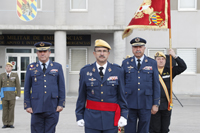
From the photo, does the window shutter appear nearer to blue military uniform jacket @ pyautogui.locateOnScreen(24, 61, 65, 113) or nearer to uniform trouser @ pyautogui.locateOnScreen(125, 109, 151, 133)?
blue military uniform jacket @ pyautogui.locateOnScreen(24, 61, 65, 113)

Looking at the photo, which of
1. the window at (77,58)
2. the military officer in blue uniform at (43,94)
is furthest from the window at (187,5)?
the military officer in blue uniform at (43,94)

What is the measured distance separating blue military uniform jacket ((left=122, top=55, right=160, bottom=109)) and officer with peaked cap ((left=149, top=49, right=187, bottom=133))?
1101 mm

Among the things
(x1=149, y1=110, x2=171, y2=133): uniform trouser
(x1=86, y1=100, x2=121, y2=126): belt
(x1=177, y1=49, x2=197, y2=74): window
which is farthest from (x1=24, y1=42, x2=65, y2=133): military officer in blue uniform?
(x1=177, y1=49, x2=197, y2=74): window

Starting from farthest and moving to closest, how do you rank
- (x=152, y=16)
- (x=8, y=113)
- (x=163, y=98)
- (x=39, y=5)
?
1. (x=39, y=5)
2. (x=8, y=113)
3. (x=152, y=16)
4. (x=163, y=98)

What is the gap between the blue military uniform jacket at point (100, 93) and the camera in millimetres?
4340

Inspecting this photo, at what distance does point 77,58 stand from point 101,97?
16.3 meters

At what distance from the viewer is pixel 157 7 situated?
721 centimetres

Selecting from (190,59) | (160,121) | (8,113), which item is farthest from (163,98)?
(190,59)

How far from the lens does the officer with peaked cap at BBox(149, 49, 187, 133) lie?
6684 millimetres

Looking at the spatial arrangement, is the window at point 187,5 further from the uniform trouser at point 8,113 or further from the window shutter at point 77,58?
the uniform trouser at point 8,113

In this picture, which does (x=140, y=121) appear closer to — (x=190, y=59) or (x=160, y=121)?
(x=160, y=121)

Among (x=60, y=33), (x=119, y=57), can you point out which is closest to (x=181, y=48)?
(x=119, y=57)

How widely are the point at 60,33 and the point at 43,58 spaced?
1262 cm

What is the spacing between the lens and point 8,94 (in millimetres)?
9500
